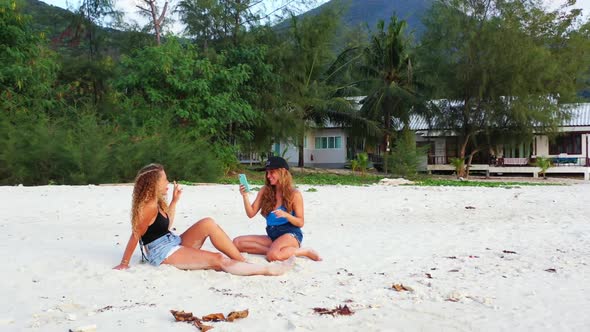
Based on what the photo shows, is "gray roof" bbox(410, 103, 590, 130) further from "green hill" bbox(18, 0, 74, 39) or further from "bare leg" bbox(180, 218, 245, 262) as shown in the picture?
"bare leg" bbox(180, 218, 245, 262)

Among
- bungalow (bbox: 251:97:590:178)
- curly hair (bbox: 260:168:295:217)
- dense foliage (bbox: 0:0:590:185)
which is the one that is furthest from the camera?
bungalow (bbox: 251:97:590:178)

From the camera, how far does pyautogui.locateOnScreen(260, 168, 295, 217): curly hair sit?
6012 mm

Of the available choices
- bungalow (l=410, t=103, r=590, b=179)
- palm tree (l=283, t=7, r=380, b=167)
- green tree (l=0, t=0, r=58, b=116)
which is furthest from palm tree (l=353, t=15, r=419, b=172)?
green tree (l=0, t=0, r=58, b=116)

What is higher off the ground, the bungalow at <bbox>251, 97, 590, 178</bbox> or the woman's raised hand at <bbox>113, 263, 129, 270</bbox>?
the bungalow at <bbox>251, 97, 590, 178</bbox>

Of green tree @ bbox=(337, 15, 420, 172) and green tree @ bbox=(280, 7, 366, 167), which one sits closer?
green tree @ bbox=(280, 7, 366, 167)

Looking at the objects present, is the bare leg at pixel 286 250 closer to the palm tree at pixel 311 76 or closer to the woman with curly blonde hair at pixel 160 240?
the woman with curly blonde hair at pixel 160 240

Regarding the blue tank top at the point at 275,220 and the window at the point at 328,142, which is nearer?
the blue tank top at the point at 275,220

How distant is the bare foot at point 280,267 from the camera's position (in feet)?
17.5

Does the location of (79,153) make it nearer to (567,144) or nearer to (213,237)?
(213,237)

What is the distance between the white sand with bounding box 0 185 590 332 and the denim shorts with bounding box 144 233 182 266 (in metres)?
0.10

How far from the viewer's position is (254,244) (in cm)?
631

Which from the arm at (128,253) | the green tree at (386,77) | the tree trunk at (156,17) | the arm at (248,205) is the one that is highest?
the tree trunk at (156,17)

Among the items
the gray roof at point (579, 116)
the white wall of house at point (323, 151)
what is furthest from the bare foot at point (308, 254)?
the white wall of house at point (323, 151)

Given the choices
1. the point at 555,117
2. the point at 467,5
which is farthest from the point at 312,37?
the point at 555,117
